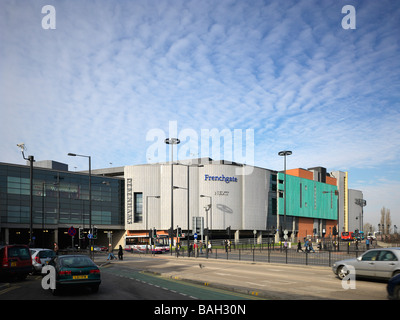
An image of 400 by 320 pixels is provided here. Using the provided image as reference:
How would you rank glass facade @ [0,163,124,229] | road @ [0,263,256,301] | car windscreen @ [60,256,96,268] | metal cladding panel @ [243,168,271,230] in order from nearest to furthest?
road @ [0,263,256,301] → car windscreen @ [60,256,96,268] → glass facade @ [0,163,124,229] → metal cladding panel @ [243,168,271,230]

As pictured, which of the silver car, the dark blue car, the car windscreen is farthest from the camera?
the silver car

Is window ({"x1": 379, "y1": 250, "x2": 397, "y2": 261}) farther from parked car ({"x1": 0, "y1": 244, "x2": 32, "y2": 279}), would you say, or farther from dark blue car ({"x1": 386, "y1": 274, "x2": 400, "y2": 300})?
parked car ({"x1": 0, "y1": 244, "x2": 32, "y2": 279})

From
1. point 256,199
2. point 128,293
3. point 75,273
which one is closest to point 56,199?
point 256,199

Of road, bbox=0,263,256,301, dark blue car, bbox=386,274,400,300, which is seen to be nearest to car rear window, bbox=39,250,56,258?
road, bbox=0,263,256,301

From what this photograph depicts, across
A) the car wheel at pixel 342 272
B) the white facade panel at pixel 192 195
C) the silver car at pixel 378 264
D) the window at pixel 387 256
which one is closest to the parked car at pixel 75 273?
the car wheel at pixel 342 272

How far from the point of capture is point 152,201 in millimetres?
94375

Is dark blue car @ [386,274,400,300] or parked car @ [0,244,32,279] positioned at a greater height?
dark blue car @ [386,274,400,300]

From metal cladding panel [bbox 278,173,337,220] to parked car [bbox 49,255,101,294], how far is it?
97.3 metres

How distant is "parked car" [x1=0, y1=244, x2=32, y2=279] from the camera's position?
18586mm

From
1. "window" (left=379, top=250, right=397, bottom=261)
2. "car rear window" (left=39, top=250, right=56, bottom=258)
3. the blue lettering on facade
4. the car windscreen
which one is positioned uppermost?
the blue lettering on facade

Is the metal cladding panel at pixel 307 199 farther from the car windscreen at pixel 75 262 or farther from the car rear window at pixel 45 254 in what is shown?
the car windscreen at pixel 75 262

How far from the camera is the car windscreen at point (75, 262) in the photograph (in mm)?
14223
